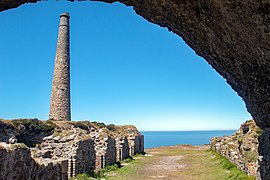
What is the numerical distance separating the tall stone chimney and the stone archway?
92.5 ft

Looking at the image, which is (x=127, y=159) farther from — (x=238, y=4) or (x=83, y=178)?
(x=238, y=4)

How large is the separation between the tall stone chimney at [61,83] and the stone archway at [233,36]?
2818cm

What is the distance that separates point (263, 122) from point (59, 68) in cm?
2981

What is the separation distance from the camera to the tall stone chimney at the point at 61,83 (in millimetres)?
31234

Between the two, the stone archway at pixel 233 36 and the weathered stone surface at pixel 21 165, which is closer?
the stone archway at pixel 233 36

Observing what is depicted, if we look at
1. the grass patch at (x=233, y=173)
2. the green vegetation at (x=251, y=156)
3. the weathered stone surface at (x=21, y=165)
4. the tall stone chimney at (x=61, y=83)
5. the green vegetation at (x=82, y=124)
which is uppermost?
the tall stone chimney at (x=61, y=83)

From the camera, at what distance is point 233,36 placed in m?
3.04

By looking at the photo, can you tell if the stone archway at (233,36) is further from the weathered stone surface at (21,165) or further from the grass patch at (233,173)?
the grass patch at (233,173)

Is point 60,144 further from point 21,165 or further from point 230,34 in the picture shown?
point 230,34

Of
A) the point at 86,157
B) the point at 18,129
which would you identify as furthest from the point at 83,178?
the point at 18,129

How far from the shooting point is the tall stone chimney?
31.2 m

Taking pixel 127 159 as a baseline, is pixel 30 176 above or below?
above

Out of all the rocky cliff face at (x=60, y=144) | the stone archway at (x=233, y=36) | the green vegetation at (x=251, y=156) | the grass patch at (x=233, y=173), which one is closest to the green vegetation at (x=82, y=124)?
the rocky cliff face at (x=60, y=144)

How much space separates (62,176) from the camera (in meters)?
9.55
